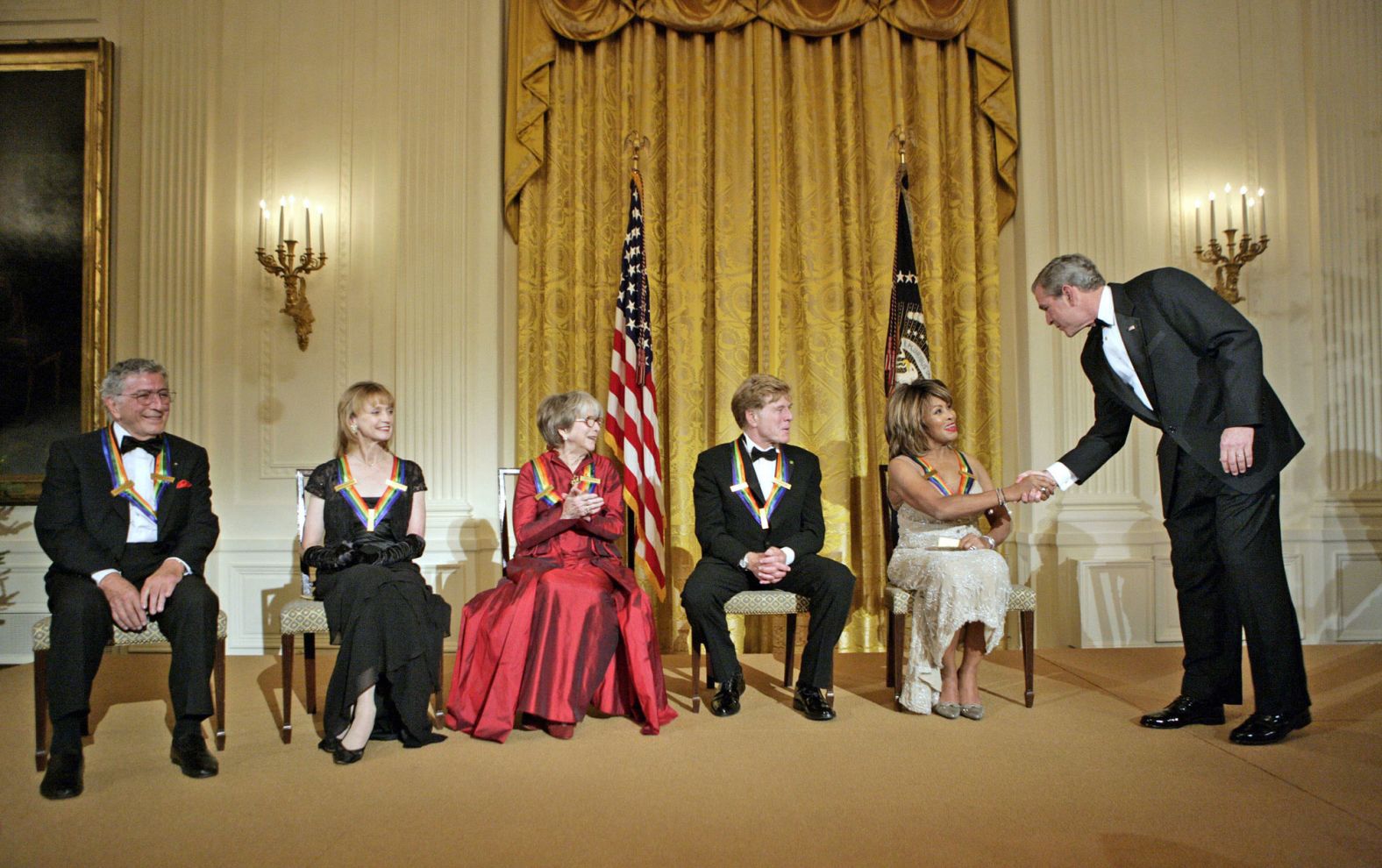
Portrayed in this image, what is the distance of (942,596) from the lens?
3.88 meters

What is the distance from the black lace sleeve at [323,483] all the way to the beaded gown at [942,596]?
7.80 feet

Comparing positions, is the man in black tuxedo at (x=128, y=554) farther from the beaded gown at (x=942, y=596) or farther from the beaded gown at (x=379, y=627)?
the beaded gown at (x=942, y=596)

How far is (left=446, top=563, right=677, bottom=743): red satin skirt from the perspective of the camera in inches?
146

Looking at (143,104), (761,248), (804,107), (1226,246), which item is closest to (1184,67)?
(1226,246)

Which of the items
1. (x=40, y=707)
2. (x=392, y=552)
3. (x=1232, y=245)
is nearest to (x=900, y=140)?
(x=1232, y=245)

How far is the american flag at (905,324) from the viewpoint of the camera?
535cm

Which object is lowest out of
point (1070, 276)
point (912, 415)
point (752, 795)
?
point (752, 795)

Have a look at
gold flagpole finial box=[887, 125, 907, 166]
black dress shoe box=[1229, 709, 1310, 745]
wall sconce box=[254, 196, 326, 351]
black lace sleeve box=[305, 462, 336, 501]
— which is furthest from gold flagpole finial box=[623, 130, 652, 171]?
black dress shoe box=[1229, 709, 1310, 745]

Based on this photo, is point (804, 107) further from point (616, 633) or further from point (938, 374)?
point (616, 633)

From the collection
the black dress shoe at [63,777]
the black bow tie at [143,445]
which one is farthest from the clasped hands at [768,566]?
the black dress shoe at [63,777]

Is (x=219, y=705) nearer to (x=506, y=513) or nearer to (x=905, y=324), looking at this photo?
(x=506, y=513)

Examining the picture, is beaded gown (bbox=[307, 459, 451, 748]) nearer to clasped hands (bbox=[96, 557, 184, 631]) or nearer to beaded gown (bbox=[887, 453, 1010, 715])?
clasped hands (bbox=[96, 557, 184, 631])

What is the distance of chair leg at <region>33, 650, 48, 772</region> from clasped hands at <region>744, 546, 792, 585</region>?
261 centimetres

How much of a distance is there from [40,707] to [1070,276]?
13.0ft
